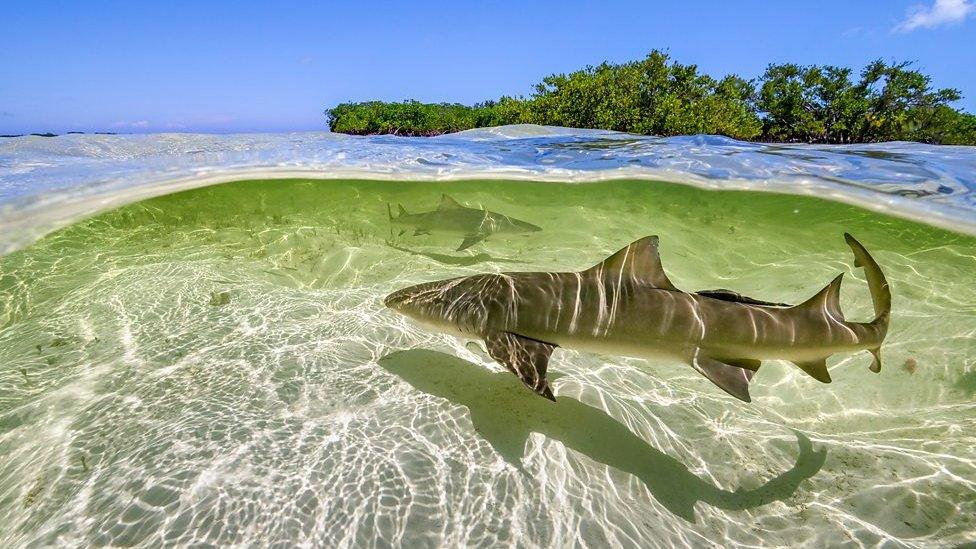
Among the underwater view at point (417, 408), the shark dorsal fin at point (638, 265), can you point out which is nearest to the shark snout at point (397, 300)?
the underwater view at point (417, 408)

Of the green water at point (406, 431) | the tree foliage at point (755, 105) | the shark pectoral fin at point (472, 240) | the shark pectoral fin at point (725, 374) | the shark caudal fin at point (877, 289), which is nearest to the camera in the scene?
the green water at point (406, 431)

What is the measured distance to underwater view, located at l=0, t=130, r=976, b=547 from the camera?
9.10 feet

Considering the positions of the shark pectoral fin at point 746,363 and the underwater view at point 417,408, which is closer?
the underwater view at point 417,408

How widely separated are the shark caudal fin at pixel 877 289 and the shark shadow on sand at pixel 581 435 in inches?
50.9

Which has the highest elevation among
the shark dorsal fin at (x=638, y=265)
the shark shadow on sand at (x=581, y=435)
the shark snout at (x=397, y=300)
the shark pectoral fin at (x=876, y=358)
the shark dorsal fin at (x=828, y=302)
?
the shark dorsal fin at (x=638, y=265)

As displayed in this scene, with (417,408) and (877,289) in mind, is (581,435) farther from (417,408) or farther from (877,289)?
(877,289)

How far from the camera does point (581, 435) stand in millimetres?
3646

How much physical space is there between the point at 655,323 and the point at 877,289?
7.01 ft

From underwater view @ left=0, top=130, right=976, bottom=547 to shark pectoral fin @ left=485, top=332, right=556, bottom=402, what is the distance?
0.21m

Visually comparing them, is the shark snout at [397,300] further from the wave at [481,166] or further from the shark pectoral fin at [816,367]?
the wave at [481,166]

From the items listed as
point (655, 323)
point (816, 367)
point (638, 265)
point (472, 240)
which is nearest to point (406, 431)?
point (655, 323)

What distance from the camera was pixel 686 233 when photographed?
42.9 feet

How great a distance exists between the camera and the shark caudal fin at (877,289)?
3604 mm

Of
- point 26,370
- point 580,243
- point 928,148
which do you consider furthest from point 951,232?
point 26,370
